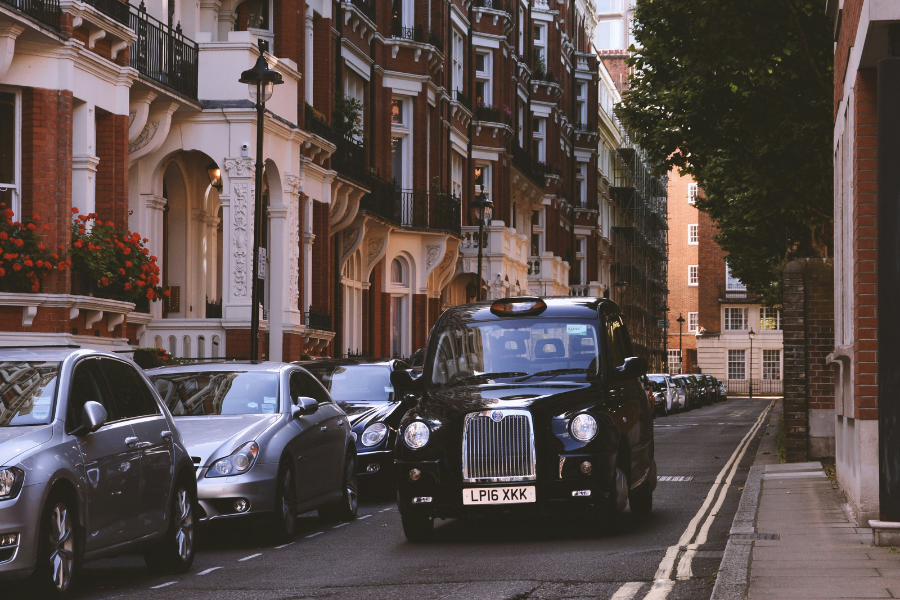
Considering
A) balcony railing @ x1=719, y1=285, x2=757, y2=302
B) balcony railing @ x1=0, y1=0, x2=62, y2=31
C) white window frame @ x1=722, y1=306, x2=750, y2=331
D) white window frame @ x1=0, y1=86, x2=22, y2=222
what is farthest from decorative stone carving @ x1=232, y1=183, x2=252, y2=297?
white window frame @ x1=722, y1=306, x2=750, y2=331

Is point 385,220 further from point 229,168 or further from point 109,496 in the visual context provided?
point 109,496

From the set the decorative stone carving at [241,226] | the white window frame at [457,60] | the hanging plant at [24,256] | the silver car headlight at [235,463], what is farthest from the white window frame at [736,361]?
the silver car headlight at [235,463]

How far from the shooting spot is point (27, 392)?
914 centimetres

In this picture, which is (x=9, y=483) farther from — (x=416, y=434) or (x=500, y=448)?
(x=500, y=448)

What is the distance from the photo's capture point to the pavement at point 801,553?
8250mm

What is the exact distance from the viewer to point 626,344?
46.3 ft

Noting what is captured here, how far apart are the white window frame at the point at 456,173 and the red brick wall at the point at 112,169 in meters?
23.4

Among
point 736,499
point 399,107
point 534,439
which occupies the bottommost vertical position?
point 736,499

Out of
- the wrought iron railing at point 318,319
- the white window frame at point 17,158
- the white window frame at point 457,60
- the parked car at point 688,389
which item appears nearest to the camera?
the white window frame at point 17,158

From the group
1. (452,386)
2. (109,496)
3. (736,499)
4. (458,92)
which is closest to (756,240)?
(458,92)

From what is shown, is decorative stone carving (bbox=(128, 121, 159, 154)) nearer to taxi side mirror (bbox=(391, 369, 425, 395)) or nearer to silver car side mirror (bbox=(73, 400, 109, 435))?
taxi side mirror (bbox=(391, 369, 425, 395))

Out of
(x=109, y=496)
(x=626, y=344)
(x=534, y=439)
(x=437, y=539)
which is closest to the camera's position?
(x=109, y=496)

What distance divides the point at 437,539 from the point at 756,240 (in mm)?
30669

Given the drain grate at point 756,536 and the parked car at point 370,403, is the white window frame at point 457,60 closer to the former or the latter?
the parked car at point 370,403
